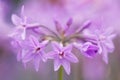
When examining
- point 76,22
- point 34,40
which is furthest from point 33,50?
point 76,22

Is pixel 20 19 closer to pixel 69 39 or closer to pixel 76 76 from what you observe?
pixel 69 39

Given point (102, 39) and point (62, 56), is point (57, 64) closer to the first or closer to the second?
point (62, 56)

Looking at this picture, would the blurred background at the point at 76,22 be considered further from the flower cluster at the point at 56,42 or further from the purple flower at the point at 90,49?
the purple flower at the point at 90,49

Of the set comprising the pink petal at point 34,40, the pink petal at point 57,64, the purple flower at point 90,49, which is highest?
the pink petal at point 34,40

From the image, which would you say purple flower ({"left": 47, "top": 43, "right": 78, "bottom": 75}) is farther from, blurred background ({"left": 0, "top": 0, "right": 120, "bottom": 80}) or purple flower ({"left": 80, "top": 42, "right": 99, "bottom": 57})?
blurred background ({"left": 0, "top": 0, "right": 120, "bottom": 80})

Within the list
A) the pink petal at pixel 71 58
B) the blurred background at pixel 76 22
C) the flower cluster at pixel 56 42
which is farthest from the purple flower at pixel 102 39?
the blurred background at pixel 76 22

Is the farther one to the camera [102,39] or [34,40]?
[102,39]

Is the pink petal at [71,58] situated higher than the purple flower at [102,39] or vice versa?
the purple flower at [102,39]
